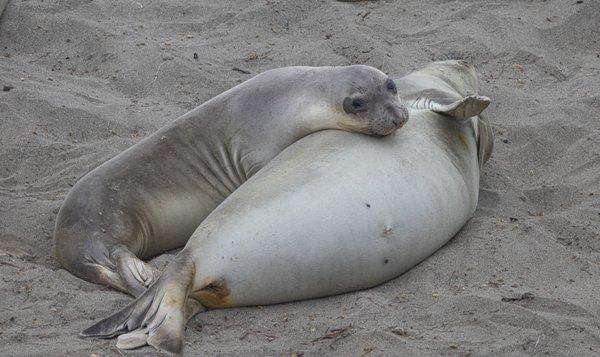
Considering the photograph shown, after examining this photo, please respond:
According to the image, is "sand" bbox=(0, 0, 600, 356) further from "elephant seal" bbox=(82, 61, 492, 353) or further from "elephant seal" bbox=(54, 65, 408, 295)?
"elephant seal" bbox=(54, 65, 408, 295)

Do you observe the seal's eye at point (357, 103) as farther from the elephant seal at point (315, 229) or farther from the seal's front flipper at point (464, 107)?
the seal's front flipper at point (464, 107)

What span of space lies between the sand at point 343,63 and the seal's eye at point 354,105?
731 millimetres

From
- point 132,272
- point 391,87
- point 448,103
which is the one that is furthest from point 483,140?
point 132,272

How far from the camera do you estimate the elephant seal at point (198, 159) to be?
4.82 meters

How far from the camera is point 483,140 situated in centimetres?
538

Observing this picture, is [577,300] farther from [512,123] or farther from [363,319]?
[512,123]

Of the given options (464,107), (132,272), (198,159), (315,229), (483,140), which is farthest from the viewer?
(483,140)

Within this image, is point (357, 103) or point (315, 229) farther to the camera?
point (357, 103)

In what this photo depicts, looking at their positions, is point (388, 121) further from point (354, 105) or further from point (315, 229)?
point (315, 229)

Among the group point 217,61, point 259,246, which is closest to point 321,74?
point 259,246

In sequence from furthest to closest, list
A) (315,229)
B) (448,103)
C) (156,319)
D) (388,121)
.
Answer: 1. (448,103)
2. (388,121)
3. (315,229)
4. (156,319)

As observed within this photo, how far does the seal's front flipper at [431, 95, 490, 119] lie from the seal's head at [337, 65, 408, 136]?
202 millimetres

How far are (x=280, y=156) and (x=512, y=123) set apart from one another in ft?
6.62

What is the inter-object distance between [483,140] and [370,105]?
81cm
